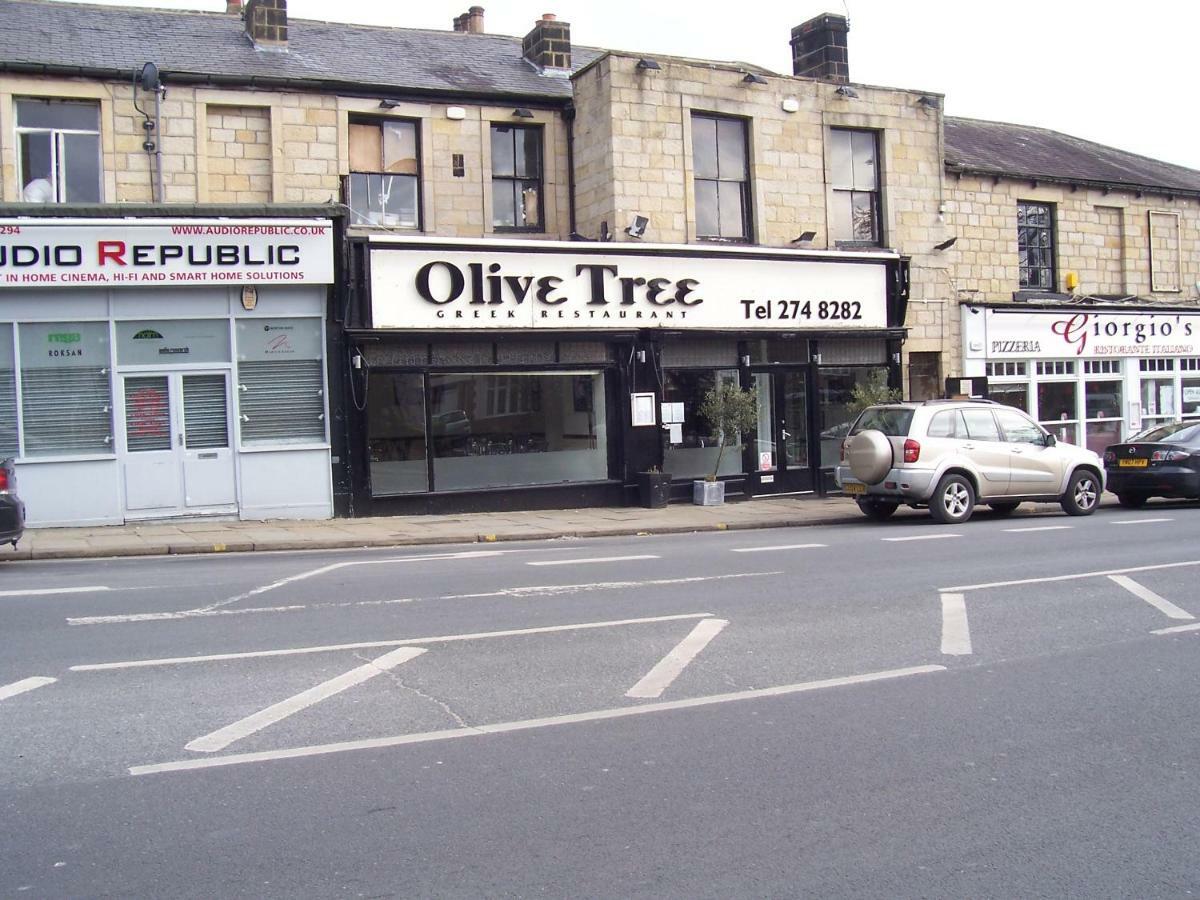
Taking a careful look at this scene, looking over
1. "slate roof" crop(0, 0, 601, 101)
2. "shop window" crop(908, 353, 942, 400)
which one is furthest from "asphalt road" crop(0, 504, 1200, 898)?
"shop window" crop(908, 353, 942, 400)

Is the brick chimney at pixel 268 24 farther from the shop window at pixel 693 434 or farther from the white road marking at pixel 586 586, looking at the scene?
the white road marking at pixel 586 586

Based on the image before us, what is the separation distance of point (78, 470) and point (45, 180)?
4444mm

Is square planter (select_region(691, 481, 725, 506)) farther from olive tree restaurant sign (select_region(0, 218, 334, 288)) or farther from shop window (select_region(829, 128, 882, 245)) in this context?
olive tree restaurant sign (select_region(0, 218, 334, 288))

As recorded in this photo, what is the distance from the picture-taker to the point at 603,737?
600 cm

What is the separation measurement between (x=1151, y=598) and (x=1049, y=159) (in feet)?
64.2

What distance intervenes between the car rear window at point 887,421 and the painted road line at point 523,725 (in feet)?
33.1

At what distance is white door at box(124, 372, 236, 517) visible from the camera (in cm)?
1698

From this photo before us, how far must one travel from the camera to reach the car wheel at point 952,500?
17.0m

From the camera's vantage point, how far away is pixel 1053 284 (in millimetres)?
26016

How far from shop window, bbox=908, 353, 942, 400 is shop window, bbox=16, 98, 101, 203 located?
1560 centimetres

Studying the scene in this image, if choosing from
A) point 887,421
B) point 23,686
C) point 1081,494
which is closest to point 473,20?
point 887,421

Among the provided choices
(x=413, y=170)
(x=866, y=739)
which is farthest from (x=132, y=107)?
(x=866, y=739)

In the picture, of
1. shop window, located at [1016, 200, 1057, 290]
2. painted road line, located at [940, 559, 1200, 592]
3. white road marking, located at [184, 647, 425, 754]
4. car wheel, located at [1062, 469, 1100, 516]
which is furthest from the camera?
shop window, located at [1016, 200, 1057, 290]

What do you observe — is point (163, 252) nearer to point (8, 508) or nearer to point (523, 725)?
point (8, 508)
